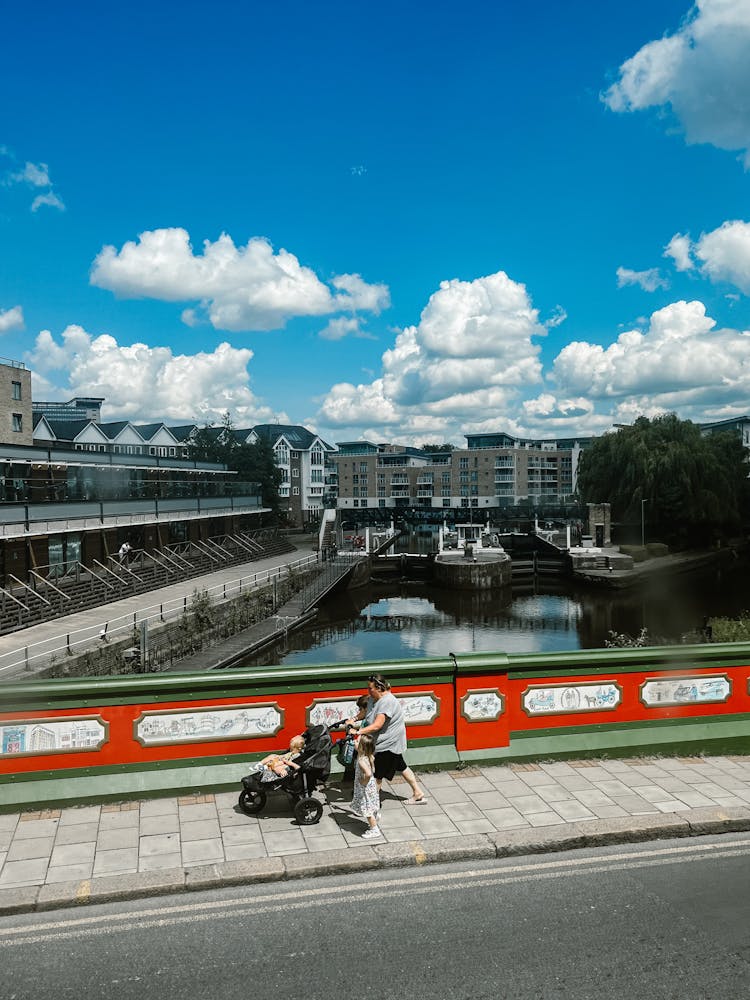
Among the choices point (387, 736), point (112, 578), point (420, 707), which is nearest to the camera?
point (387, 736)

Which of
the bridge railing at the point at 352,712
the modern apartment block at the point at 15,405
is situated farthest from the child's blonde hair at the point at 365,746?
the modern apartment block at the point at 15,405

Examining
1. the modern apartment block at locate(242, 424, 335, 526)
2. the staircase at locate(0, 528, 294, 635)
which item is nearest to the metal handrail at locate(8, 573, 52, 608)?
the staircase at locate(0, 528, 294, 635)

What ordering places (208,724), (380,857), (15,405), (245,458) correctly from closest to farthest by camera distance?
(380,857), (208,724), (15,405), (245,458)

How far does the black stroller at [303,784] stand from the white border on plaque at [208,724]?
25.4 inches

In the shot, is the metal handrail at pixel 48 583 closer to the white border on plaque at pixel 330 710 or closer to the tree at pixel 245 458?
the white border on plaque at pixel 330 710

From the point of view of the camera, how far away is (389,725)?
7.47 m

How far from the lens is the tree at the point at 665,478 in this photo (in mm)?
62500

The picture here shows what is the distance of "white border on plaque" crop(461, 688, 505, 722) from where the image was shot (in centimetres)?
854

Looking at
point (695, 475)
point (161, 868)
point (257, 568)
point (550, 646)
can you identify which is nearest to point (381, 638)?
point (550, 646)

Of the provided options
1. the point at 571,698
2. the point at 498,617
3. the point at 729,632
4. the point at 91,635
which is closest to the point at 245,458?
the point at 498,617

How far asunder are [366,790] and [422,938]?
1.76 meters

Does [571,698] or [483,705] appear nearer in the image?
Result: [483,705]

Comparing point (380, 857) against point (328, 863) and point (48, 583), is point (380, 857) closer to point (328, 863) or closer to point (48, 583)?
point (328, 863)

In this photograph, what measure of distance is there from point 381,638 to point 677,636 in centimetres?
1431
